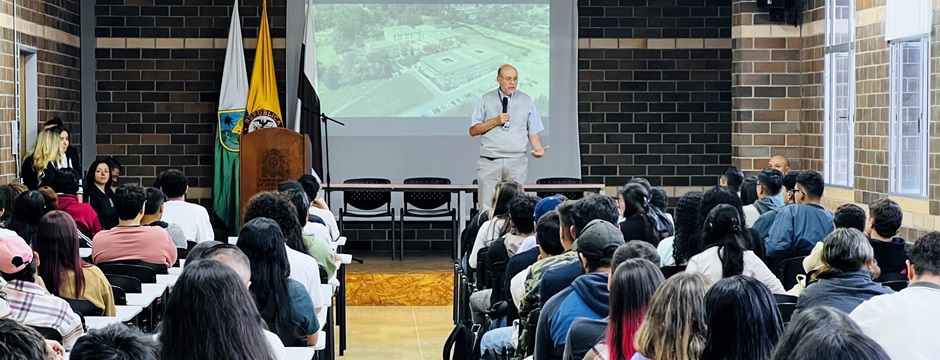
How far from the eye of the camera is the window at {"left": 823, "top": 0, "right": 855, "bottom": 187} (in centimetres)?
1119

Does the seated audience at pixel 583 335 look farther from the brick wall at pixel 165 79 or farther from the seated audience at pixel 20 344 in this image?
the brick wall at pixel 165 79

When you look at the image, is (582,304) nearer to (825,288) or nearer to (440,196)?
(825,288)

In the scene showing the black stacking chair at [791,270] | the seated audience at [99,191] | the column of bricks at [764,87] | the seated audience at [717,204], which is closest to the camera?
the seated audience at [717,204]

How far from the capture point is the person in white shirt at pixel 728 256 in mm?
5363

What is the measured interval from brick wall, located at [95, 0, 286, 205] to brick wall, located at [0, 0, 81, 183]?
1.23 ft

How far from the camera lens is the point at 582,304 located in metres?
3.98

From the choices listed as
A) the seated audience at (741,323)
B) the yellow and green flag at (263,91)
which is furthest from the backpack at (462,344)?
the yellow and green flag at (263,91)

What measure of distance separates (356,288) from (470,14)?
3899 mm

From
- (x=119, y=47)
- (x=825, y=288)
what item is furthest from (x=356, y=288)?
(x=825, y=288)

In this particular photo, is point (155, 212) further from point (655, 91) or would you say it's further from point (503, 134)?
point (655, 91)

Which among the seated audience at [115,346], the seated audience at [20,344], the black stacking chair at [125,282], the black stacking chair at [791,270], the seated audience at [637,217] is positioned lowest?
the black stacking chair at [791,270]

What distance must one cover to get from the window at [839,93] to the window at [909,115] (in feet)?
3.54

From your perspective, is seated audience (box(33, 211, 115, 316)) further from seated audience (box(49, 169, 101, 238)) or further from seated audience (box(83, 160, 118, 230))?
seated audience (box(83, 160, 118, 230))

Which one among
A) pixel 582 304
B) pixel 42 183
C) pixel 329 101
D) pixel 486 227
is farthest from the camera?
pixel 329 101
